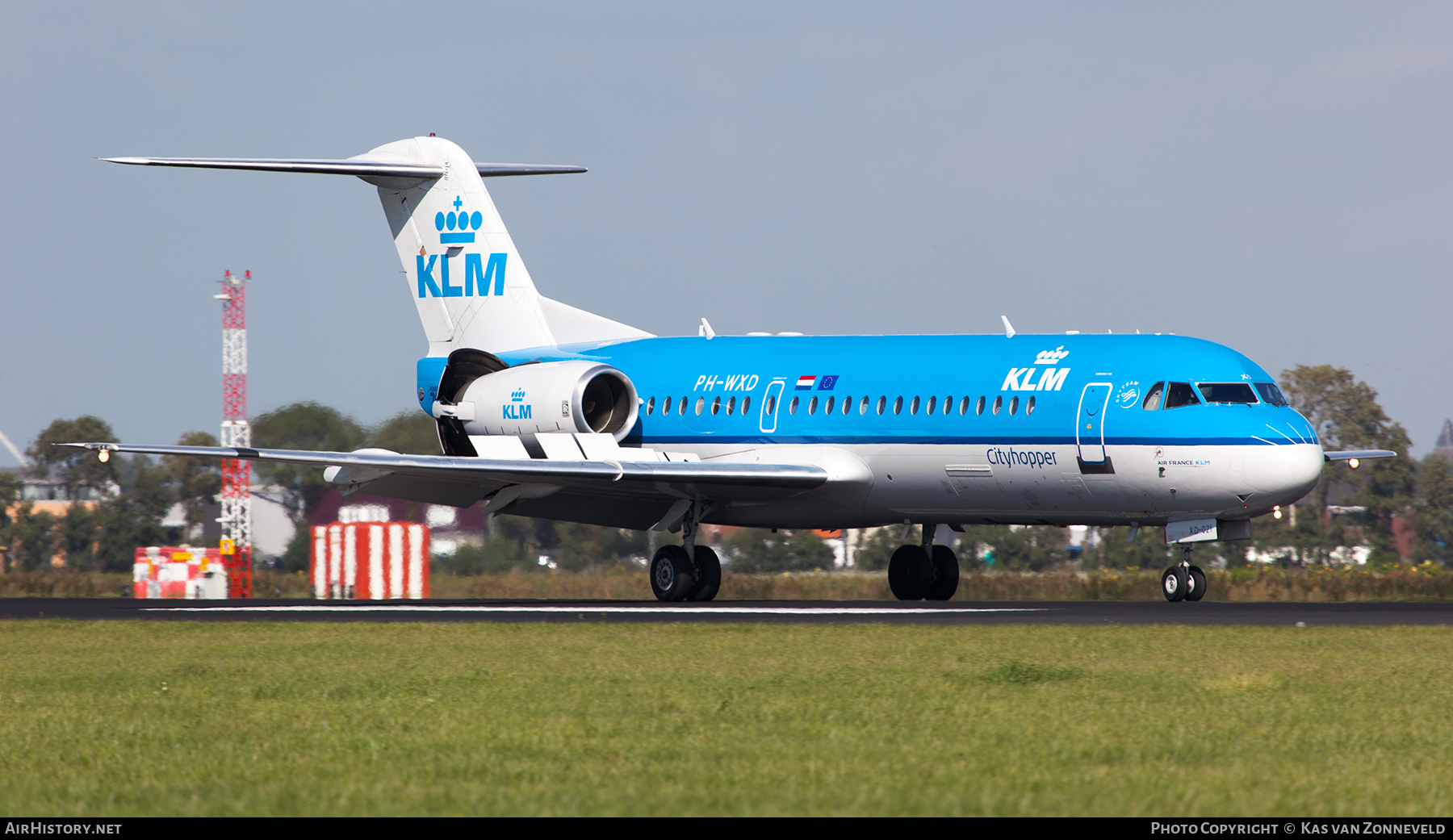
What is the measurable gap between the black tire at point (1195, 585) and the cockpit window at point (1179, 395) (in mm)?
2261

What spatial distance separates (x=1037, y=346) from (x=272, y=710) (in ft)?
54.2

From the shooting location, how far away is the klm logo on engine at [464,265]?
33031 millimetres

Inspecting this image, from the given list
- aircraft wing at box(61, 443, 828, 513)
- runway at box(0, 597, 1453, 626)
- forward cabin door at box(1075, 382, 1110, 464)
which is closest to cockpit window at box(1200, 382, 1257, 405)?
forward cabin door at box(1075, 382, 1110, 464)

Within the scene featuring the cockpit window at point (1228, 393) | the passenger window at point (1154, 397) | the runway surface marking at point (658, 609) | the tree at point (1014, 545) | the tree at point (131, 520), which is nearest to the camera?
the runway surface marking at point (658, 609)

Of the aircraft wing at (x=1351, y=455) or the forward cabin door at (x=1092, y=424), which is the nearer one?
the forward cabin door at (x=1092, y=424)

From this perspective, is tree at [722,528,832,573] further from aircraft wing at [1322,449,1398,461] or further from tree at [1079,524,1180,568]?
aircraft wing at [1322,449,1398,461]

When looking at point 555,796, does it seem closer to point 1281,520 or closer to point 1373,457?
point 1373,457

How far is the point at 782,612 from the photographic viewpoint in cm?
2305

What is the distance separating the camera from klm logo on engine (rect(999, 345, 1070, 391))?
25250 millimetres

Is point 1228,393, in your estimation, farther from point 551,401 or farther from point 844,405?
point 551,401

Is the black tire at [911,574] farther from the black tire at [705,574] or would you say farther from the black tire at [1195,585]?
the black tire at [1195,585]

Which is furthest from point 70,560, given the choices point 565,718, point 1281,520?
point 565,718

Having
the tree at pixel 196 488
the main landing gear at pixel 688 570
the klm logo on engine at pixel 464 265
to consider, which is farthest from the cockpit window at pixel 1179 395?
the tree at pixel 196 488

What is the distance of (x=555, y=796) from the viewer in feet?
26.8
